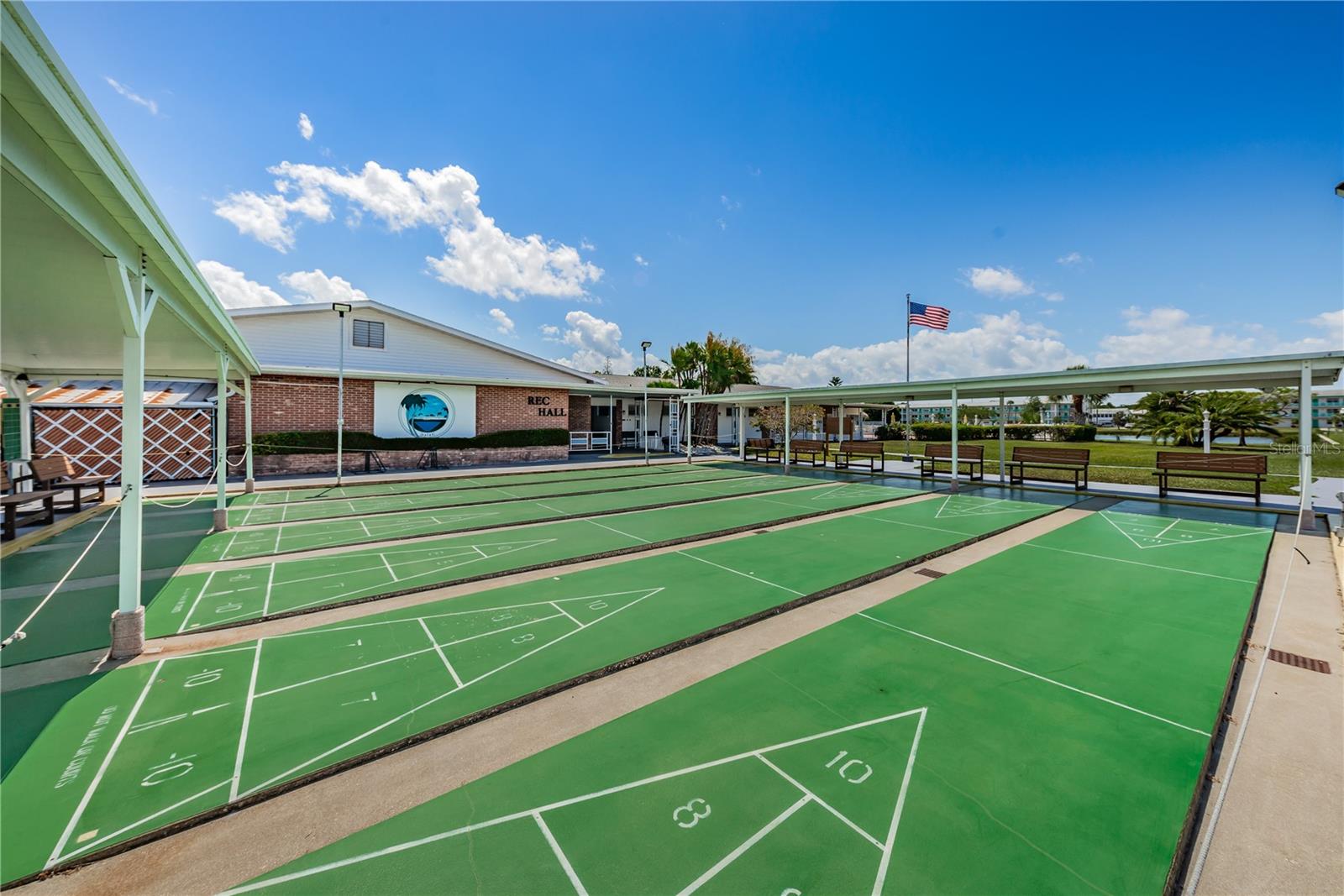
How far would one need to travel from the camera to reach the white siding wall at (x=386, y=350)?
1864cm

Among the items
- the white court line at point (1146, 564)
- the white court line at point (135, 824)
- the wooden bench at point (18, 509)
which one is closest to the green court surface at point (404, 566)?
the white court line at point (135, 824)

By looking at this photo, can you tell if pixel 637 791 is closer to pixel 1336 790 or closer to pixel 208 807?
pixel 208 807

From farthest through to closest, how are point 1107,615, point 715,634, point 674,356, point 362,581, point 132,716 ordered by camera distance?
point 674,356 < point 362,581 < point 1107,615 < point 715,634 < point 132,716

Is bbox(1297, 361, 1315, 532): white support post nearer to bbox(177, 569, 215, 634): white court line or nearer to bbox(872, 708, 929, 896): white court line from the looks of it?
bbox(872, 708, 929, 896): white court line

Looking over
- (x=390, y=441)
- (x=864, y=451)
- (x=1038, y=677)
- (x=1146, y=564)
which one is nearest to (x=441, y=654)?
(x=1038, y=677)

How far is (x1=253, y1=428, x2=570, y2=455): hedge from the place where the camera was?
16188 millimetres

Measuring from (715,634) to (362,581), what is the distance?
4318mm

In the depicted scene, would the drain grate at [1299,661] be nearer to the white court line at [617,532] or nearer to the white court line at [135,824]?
the white court line at [617,532]

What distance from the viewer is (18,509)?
9.88 metres

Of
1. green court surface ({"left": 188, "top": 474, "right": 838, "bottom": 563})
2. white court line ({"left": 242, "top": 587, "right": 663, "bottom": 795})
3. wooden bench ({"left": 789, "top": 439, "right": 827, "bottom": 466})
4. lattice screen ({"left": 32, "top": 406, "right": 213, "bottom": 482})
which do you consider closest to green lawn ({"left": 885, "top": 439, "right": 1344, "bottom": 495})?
wooden bench ({"left": 789, "top": 439, "right": 827, "bottom": 466})

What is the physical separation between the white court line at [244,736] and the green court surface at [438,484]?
360 inches

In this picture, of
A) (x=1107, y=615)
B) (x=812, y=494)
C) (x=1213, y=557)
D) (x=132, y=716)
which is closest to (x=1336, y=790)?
(x=1107, y=615)

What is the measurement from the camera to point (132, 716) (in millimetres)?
3342

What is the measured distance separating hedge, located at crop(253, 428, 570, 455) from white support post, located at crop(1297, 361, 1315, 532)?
21.1 meters
